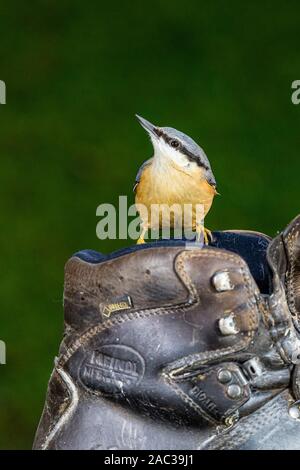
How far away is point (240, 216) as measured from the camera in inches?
166

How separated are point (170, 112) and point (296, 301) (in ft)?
8.46

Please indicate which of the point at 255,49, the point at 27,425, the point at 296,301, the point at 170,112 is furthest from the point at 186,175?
the point at 255,49

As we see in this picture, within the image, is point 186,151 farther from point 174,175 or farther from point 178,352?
point 178,352

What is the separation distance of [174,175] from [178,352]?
1.07 meters

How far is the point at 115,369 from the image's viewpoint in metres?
1.81

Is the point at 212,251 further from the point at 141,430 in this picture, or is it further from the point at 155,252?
the point at 141,430

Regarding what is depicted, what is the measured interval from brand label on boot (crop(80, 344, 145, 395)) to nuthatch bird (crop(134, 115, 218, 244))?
3.20 feet

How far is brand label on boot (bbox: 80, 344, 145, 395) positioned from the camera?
1.80 meters

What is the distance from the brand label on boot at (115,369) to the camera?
1.80 metres

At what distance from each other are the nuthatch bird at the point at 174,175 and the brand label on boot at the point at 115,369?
3.20ft
